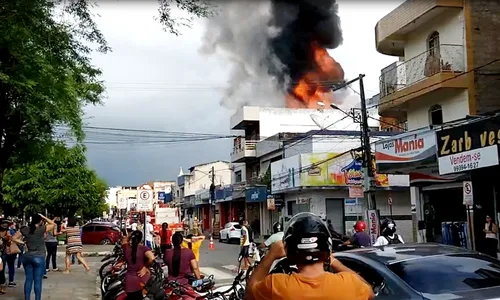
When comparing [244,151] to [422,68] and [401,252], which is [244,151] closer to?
[422,68]

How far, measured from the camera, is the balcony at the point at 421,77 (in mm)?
19828

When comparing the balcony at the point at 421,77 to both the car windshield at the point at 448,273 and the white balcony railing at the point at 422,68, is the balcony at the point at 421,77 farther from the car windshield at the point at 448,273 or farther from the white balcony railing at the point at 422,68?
the car windshield at the point at 448,273

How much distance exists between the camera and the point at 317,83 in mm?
48938

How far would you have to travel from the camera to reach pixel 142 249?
8.60 metres

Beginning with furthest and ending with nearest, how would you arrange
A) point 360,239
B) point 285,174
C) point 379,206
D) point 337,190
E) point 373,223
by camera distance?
point 285,174 → point 337,190 → point 379,206 → point 373,223 → point 360,239

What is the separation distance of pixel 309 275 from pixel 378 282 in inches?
137

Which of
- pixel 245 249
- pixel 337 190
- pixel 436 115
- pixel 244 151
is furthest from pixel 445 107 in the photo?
pixel 244 151

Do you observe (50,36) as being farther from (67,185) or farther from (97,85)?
(67,185)

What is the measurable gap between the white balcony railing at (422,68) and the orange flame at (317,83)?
2025cm

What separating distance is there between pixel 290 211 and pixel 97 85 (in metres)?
25.1

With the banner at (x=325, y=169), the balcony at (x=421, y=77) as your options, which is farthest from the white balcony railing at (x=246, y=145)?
the balcony at (x=421, y=77)

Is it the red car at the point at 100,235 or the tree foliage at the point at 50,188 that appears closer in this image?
the red car at the point at 100,235

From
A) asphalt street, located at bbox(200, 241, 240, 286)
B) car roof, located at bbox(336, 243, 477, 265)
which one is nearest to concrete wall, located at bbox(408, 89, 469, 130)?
asphalt street, located at bbox(200, 241, 240, 286)

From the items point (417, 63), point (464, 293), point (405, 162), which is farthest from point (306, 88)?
point (464, 293)
